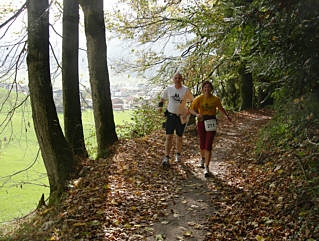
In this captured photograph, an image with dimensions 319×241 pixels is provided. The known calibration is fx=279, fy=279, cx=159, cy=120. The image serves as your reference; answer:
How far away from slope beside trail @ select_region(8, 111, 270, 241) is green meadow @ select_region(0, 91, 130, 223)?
6.36 feet

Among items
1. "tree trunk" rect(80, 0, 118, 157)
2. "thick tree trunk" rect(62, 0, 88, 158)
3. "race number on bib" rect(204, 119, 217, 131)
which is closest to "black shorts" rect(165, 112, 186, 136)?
"race number on bib" rect(204, 119, 217, 131)

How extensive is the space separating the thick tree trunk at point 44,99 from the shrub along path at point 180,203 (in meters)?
0.69

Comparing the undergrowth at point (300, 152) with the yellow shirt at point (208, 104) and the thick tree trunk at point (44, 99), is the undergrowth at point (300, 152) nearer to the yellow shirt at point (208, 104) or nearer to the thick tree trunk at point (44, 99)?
the yellow shirt at point (208, 104)

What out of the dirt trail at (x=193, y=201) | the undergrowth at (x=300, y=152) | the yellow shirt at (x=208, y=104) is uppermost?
the yellow shirt at (x=208, y=104)

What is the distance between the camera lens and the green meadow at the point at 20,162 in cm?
779

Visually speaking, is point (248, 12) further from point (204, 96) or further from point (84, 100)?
point (84, 100)

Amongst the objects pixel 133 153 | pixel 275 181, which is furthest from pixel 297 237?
pixel 133 153

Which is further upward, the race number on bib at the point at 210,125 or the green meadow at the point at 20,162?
the race number on bib at the point at 210,125

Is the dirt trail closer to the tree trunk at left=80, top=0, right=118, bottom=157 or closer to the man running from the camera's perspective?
the man running

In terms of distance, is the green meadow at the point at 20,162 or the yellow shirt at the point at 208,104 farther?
the green meadow at the point at 20,162

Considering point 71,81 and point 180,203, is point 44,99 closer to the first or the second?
point 71,81

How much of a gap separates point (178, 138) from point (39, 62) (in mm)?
3931

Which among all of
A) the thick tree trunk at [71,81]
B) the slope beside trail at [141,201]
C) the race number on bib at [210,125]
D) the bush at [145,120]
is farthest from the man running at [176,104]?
the bush at [145,120]

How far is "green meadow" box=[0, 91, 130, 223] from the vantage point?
25.5 ft
